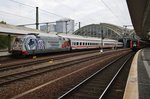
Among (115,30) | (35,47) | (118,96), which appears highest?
(115,30)

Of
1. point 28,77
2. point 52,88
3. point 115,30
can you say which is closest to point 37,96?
point 52,88

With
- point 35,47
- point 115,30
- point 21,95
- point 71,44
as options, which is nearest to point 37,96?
point 21,95

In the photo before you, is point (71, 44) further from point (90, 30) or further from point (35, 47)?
point (90, 30)

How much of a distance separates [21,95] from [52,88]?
1.97 meters

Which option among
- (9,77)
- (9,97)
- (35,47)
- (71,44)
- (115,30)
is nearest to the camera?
(9,97)

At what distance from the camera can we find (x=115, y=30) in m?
142

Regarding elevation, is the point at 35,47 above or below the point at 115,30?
below

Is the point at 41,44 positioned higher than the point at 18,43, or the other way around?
the point at 18,43

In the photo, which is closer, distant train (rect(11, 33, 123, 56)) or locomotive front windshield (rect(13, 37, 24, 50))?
locomotive front windshield (rect(13, 37, 24, 50))

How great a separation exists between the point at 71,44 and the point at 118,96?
1221 inches

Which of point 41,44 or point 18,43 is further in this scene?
point 41,44

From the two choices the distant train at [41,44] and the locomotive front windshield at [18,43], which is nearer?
the locomotive front windshield at [18,43]

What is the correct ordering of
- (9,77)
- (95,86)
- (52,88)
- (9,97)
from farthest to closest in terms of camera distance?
1. (9,77)
2. (95,86)
3. (52,88)
4. (9,97)

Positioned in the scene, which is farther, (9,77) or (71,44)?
(71,44)
